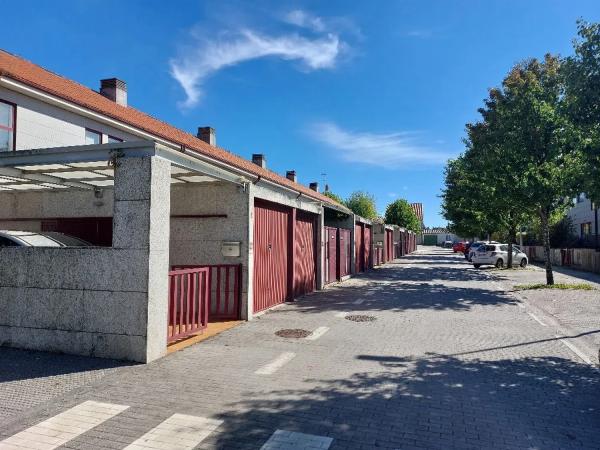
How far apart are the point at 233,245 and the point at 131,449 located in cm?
585

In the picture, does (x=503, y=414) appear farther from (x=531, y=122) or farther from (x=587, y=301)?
(x=531, y=122)

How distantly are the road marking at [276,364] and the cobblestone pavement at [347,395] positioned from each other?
0.05ft

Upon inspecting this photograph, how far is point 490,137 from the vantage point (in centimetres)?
1791

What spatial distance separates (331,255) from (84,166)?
11378mm

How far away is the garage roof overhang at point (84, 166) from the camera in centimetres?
624

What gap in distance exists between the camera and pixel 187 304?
7.43 metres

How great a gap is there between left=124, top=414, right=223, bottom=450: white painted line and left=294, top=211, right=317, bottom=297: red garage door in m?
8.57

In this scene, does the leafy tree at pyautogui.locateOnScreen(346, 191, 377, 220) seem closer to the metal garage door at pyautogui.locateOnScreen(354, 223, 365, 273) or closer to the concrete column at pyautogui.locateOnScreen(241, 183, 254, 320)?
the metal garage door at pyautogui.locateOnScreen(354, 223, 365, 273)

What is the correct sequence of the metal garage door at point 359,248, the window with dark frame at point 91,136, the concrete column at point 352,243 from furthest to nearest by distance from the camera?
the metal garage door at point 359,248, the concrete column at point 352,243, the window with dark frame at point 91,136

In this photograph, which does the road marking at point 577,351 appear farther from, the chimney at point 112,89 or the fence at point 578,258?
the fence at point 578,258

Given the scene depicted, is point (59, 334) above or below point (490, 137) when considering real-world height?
below

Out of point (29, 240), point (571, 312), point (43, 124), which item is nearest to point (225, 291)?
point (29, 240)

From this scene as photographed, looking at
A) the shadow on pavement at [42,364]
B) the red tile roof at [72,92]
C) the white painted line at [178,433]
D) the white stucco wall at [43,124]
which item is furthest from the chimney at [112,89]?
the white painted line at [178,433]

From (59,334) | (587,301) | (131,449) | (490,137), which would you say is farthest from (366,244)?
(131,449)
